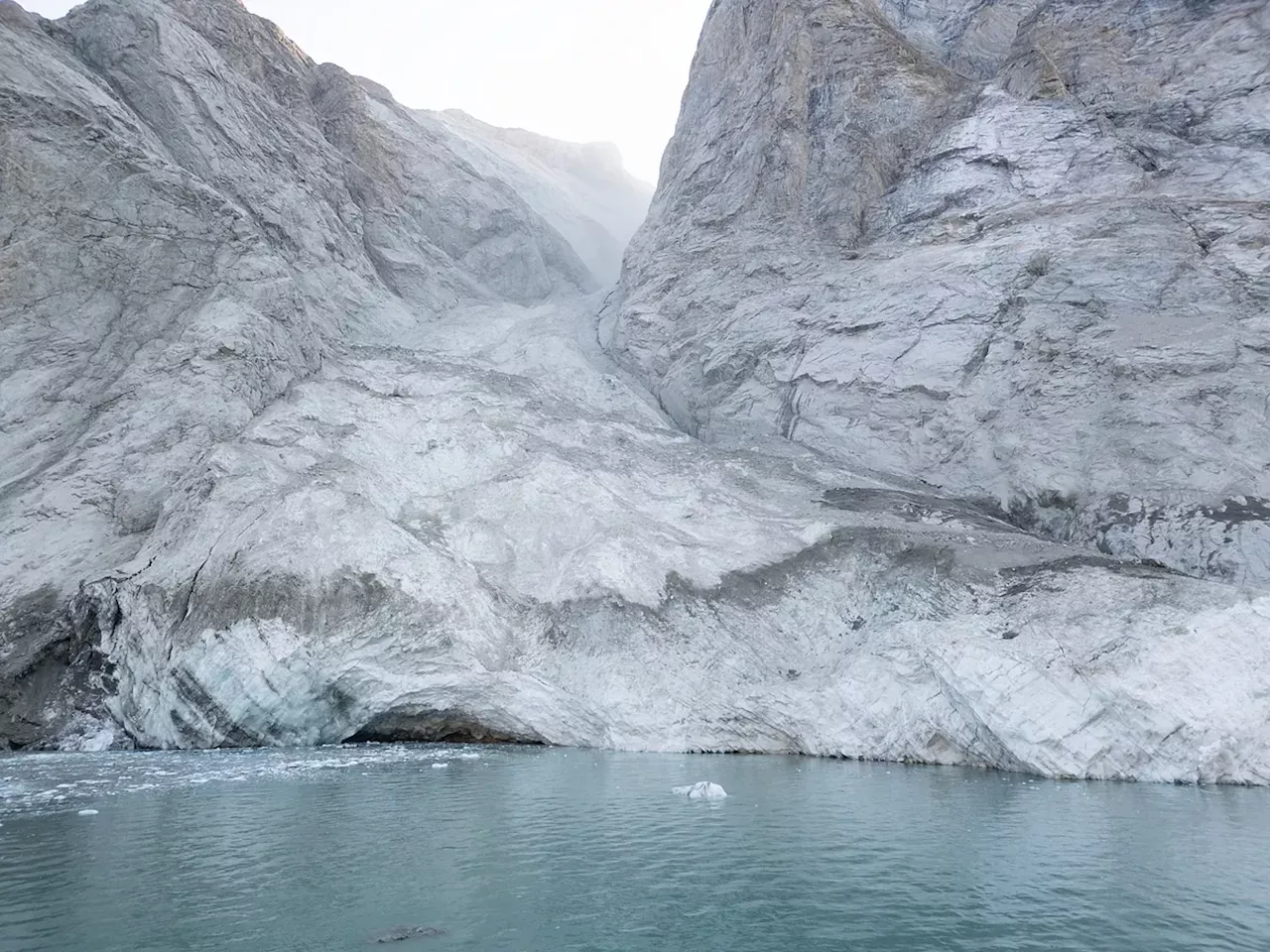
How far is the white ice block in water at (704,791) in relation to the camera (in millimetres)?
18781

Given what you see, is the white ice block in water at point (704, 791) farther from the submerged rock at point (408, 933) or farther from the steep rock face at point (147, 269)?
the steep rock face at point (147, 269)

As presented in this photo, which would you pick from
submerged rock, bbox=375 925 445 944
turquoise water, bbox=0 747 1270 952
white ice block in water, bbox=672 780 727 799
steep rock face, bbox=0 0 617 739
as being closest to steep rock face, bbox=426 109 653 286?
steep rock face, bbox=0 0 617 739

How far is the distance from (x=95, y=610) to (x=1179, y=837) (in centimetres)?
2962

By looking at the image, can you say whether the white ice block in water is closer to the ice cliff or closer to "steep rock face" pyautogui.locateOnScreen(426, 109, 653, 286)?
the ice cliff

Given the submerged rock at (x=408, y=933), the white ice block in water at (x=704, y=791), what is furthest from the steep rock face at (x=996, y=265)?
the submerged rock at (x=408, y=933)

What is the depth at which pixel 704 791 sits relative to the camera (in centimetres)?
1888

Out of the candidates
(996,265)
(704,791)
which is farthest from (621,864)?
(996,265)

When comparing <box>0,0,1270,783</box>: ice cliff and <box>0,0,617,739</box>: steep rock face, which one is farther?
<box>0,0,617,739</box>: steep rock face

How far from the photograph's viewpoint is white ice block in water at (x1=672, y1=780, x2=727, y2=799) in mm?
18781

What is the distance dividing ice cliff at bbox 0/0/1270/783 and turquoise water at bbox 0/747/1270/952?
5.15m

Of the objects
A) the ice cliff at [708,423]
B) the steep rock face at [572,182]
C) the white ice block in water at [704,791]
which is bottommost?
the white ice block in water at [704,791]

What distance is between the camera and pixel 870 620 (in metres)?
28.6

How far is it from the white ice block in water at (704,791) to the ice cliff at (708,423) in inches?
317

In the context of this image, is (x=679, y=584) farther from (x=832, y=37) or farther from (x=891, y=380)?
(x=832, y=37)
